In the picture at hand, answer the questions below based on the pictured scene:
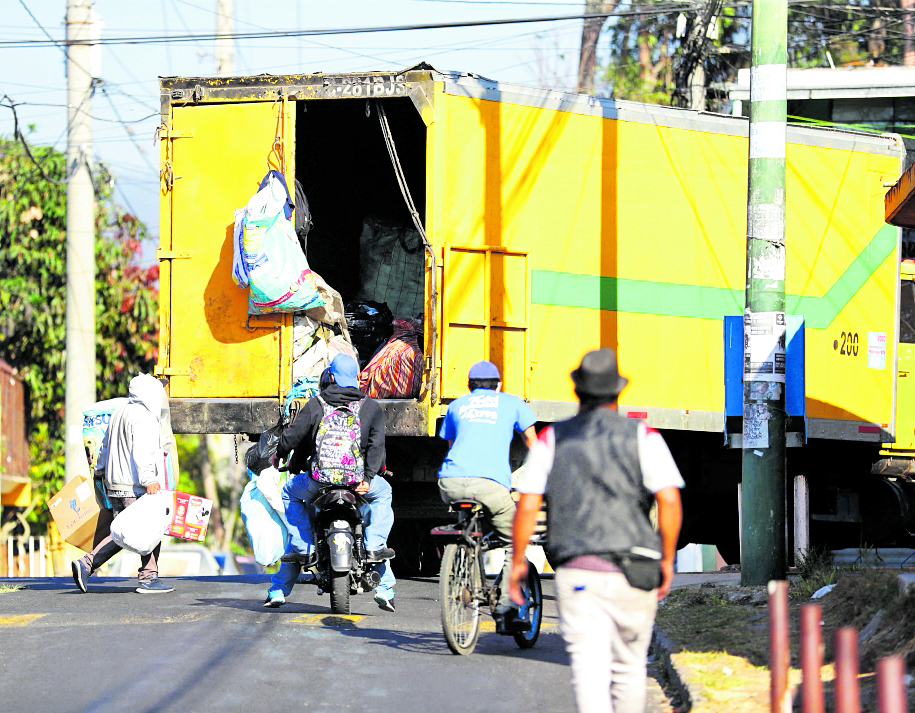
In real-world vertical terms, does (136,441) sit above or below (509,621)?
above

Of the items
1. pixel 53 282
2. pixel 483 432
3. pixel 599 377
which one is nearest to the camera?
pixel 599 377

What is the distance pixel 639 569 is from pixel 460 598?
2976mm

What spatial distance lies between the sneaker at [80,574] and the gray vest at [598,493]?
23.2 ft

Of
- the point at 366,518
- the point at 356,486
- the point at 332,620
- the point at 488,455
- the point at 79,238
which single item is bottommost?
the point at 332,620

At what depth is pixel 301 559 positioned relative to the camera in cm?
998

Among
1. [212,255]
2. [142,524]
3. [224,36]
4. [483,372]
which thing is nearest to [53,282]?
[224,36]

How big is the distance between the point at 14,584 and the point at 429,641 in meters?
5.48

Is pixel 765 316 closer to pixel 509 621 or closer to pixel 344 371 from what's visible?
pixel 344 371

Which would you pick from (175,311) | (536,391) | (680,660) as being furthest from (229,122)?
(680,660)

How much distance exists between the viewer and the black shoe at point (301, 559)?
992 centimetres

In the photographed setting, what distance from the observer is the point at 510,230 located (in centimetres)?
1241

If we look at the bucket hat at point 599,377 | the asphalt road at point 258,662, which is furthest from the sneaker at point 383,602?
the bucket hat at point 599,377

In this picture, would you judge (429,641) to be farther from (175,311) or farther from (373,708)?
(175,311)

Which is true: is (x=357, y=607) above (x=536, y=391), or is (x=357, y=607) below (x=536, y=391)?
below
